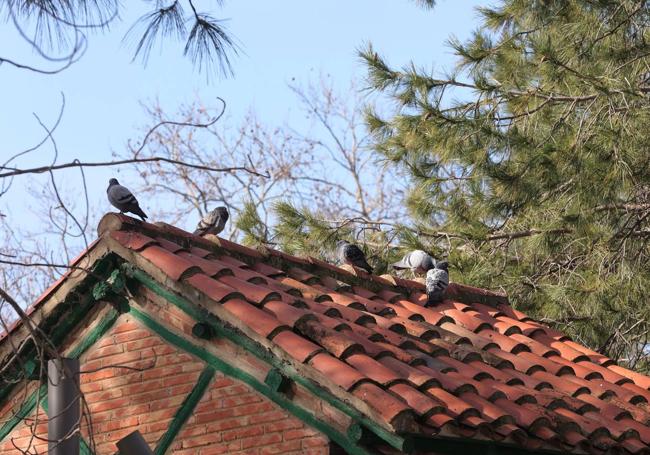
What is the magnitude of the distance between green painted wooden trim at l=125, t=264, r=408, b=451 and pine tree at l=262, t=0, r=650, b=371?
6.09 meters

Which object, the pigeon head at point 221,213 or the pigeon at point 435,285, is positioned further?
the pigeon head at point 221,213

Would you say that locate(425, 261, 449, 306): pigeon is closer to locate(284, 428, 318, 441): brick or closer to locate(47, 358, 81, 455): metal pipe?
locate(284, 428, 318, 441): brick

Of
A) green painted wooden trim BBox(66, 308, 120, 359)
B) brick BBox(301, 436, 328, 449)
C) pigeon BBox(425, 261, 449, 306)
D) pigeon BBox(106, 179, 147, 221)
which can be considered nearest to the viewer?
brick BBox(301, 436, 328, 449)

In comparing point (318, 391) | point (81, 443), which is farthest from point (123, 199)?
point (318, 391)

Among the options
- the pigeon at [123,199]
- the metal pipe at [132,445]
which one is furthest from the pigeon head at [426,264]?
the metal pipe at [132,445]

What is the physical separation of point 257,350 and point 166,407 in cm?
80

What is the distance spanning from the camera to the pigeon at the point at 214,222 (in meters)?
10.4

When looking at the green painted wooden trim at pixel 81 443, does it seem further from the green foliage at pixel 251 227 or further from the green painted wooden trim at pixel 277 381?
the green foliage at pixel 251 227

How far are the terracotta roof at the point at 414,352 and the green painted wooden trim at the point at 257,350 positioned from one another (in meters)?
0.10

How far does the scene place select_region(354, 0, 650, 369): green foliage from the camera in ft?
39.7

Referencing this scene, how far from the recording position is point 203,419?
6.79m

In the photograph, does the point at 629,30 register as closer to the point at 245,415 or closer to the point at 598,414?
the point at 598,414

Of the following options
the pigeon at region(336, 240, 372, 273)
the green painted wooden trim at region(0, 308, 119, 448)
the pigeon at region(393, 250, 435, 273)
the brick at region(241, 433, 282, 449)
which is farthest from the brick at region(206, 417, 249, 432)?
the pigeon at region(393, 250, 435, 273)

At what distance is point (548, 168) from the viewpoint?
41.1 ft
